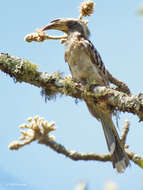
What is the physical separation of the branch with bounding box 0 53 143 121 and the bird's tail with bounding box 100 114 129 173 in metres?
1.04

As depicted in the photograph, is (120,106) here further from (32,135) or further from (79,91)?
(32,135)

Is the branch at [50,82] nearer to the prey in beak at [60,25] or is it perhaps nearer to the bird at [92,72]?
the bird at [92,72]

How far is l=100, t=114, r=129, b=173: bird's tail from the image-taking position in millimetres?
3984

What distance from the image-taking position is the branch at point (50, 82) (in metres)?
Result: 3.12

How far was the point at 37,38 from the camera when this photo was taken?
392 centimetres

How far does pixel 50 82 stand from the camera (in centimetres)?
324

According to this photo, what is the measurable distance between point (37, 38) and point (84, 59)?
815 millimetres

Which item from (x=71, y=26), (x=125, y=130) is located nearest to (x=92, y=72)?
(x=125, y=130)

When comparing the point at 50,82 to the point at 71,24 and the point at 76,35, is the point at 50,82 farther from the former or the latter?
Answer: the point at 71,24

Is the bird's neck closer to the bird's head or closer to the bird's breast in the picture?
the bird's head

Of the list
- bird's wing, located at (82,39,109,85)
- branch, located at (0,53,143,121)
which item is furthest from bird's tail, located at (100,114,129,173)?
branch, located at (0,53,143,121)

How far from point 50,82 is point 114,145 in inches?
57.4

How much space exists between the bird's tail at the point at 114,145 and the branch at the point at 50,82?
1.04 meters

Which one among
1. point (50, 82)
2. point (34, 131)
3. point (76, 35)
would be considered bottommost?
point (34, 131)
